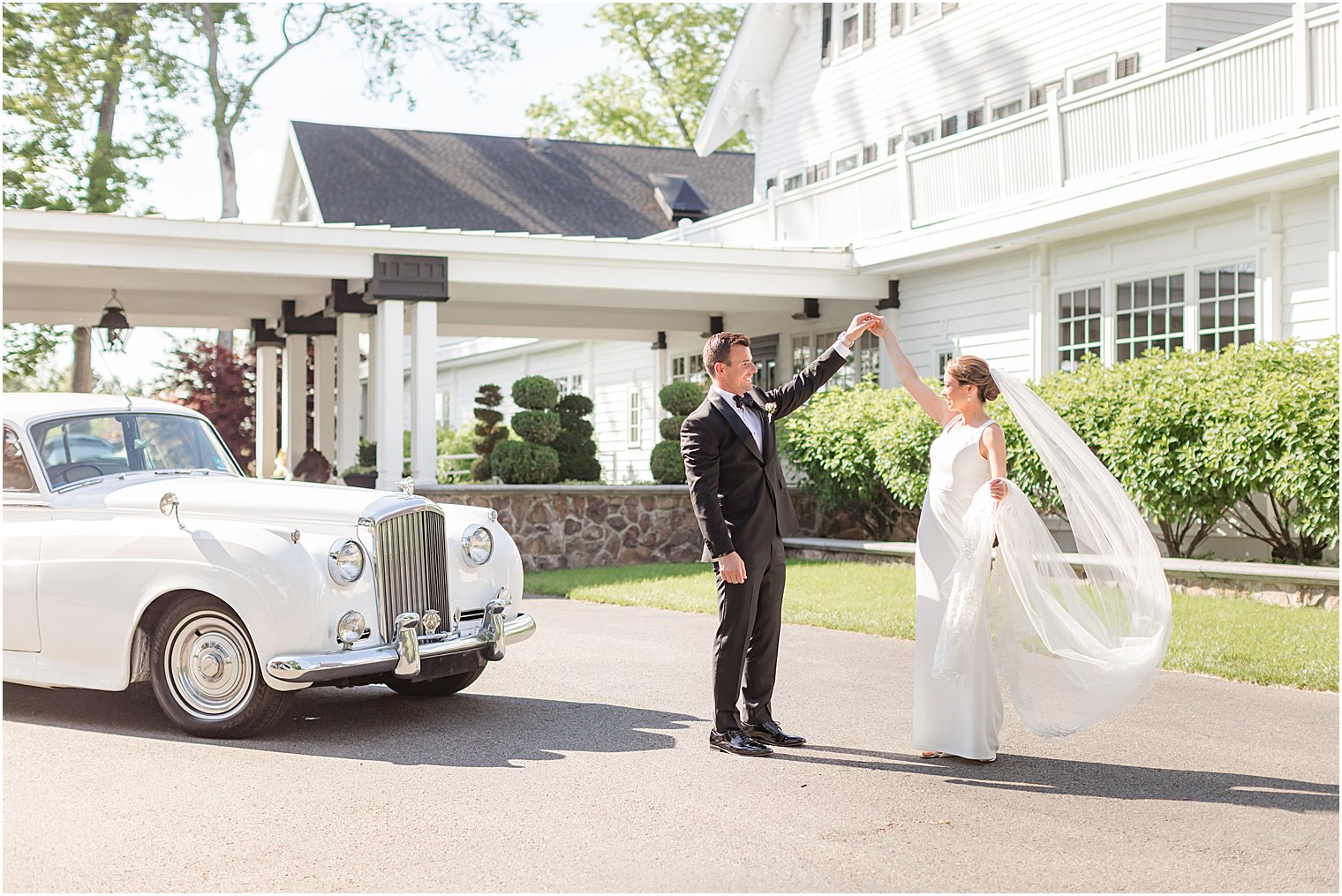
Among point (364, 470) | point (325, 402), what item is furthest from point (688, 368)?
point (364, 470)

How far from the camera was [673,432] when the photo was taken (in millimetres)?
19344

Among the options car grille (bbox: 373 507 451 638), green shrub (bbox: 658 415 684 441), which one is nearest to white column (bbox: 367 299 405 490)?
green shrub (bbox: 658 415 684 441)

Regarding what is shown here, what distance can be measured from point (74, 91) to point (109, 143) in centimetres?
156

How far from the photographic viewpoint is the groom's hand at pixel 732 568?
646cm

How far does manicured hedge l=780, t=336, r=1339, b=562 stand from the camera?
11023 millimetres

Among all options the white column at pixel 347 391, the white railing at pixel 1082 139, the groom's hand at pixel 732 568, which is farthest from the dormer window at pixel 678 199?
the groom's hand at pixel 732 568

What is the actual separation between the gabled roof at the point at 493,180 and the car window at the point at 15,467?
2215cm

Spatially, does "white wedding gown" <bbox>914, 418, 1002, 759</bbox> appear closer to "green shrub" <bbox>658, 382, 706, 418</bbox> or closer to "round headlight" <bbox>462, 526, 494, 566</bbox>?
"round headlight" <bbox>462, 526, 494, 566</bbox>

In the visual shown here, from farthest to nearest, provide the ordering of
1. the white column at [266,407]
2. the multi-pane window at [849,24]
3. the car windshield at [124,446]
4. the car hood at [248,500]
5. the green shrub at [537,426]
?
the white column at [266,407] → the multi-pane window at [849,24] → the green shrub at [537,426] → the car windshield at [124,446] → the car hood at [248,500]

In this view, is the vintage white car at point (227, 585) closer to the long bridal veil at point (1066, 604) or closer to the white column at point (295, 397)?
the long bridal veil at point (1066, 604)

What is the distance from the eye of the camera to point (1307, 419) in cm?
1091

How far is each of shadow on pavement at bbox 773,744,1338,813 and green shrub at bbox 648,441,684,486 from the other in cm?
1192

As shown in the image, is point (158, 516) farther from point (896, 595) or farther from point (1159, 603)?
point (896, 595)

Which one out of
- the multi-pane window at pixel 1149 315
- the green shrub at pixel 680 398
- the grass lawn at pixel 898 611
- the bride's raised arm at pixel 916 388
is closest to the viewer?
the bride's raised arm at pixel 916 388
